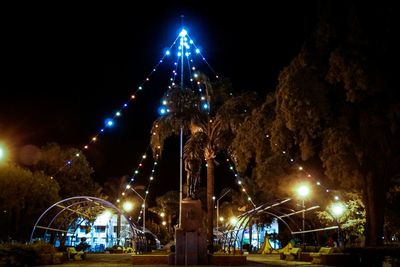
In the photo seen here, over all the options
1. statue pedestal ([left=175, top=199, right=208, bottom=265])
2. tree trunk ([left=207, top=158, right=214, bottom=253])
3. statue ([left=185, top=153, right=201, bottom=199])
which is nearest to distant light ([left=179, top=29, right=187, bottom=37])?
tree trunk ([left=207, top=158, right=214, bottom=253])

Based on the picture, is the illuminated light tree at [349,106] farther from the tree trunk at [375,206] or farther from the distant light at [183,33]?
the distant light at [183,33]

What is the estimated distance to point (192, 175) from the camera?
74.8 ft

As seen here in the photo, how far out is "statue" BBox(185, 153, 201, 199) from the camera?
22.5m

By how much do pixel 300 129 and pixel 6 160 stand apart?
1775 cm

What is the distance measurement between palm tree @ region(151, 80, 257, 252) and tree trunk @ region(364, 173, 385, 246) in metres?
7.95

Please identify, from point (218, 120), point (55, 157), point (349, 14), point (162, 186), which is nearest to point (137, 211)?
point (162, 186)

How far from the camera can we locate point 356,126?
18047mm

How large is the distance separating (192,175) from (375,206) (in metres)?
7.82

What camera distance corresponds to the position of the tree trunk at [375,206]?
18.5 metres

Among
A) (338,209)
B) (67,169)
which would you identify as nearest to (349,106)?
(338,209)

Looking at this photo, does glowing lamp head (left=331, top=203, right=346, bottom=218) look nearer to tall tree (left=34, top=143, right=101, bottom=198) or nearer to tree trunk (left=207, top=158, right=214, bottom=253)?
tree trunk (left=207, top=158, right=214, bottom=253)

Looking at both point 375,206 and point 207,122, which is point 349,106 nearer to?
point 375,206

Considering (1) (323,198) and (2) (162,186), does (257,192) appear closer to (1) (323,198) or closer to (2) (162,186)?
(2) (162,186)

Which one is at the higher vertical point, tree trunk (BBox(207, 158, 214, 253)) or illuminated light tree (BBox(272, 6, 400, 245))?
illuminated light tree (BBox(272, 6, 400, 245))
